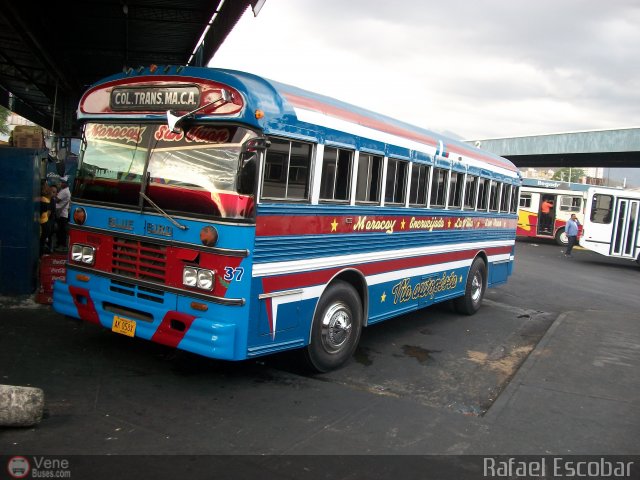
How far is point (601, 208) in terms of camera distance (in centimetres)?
2216

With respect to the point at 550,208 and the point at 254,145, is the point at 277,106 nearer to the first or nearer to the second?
the point at 254,145

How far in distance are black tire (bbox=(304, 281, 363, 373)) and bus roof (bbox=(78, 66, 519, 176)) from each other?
1.82m

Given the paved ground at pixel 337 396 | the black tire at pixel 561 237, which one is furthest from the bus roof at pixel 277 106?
the black tire at pixel 561 237

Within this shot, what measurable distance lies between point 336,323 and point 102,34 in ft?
41.9

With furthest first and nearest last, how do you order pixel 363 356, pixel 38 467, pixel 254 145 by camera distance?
pixel 363 356 < pixel 254 145 < pixel 38 467

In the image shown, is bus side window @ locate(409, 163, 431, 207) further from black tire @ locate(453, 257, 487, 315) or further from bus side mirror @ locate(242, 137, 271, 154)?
bus side mirror @ locate(242, 137, 271, 154)

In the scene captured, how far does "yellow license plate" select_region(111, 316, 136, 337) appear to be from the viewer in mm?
5359

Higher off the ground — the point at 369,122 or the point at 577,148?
the point at 577,148

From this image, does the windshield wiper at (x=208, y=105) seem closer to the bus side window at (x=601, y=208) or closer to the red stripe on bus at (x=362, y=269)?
the red stripe on bus at (x=362, y=269)

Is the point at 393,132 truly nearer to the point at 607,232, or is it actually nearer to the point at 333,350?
the point at 333,350

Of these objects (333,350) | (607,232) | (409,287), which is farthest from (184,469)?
(607,232)

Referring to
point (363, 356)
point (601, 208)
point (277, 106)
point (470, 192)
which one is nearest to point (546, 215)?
point (601, 208)

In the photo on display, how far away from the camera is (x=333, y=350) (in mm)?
6258

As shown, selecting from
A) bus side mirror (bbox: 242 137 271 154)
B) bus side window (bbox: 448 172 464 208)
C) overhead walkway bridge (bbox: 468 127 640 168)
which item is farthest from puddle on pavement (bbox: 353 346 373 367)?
overhead walkway bridge (bbox: 468 127 640 168)
